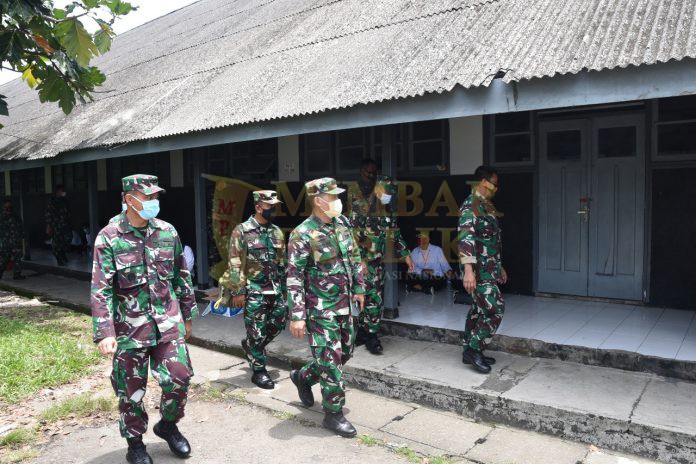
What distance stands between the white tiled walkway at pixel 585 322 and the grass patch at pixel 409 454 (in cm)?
218

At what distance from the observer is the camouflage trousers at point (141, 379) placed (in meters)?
3.89

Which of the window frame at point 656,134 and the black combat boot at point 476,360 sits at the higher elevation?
the window frame at point 656,134

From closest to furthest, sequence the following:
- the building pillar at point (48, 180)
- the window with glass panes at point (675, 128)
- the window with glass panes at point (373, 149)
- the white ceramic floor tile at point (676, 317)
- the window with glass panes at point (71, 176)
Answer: the white ceramic floor tile at point (676, 317)
the window with glass panes at point (675, 128)
the window with glass panes at point (373, 149)
the window with glass panes at point (71, 176)
the building pillar at point (48, 180)

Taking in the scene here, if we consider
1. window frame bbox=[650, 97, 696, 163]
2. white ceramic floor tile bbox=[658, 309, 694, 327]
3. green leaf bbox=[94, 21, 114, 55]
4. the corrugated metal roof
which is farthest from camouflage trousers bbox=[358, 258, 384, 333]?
green leaf bbox=[94, 21, 114, 55]

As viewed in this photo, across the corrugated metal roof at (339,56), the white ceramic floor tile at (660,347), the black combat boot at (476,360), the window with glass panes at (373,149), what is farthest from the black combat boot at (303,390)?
the window with glass panes at (373,149)

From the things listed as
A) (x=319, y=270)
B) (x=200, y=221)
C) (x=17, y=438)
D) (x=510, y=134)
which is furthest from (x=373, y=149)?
(x=17, y=438)

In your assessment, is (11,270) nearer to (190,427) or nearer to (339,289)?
(190,427)

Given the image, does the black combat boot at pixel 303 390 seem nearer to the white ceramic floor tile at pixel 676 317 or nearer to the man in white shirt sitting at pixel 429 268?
the man in white shirt sitting at pixel 429 268

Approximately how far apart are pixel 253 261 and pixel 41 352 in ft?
9.88

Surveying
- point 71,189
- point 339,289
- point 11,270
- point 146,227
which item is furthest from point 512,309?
point 71,189

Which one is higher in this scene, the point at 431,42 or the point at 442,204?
the point at 431,42

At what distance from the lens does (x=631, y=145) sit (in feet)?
22.8

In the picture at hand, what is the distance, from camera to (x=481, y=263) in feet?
17.6

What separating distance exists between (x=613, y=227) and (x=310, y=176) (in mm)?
5071
